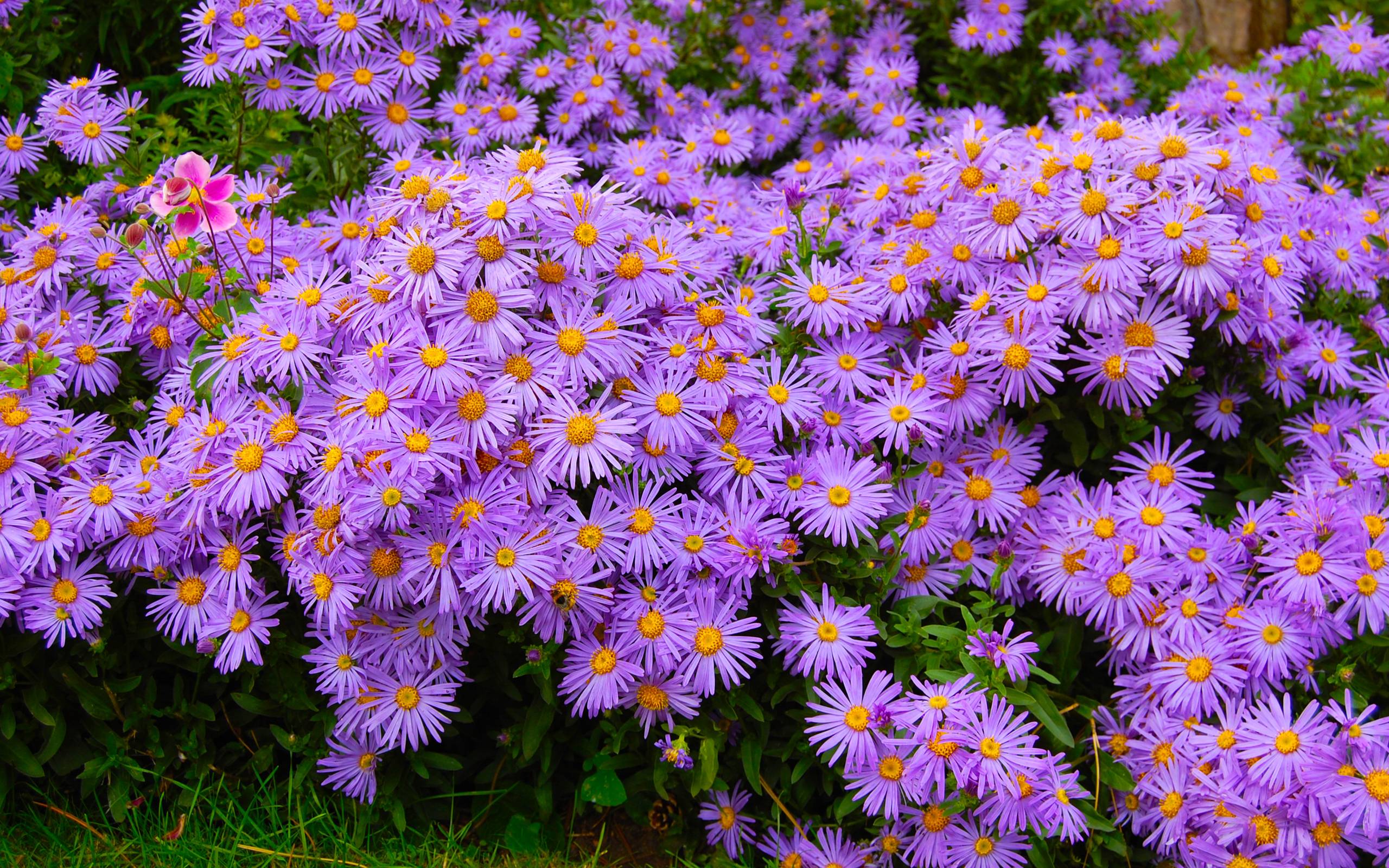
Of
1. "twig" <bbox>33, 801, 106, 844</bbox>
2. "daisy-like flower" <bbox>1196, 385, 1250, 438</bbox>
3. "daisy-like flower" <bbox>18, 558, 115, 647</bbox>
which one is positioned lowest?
"twig" <bbox>33, 801, 106, 844</bbox>

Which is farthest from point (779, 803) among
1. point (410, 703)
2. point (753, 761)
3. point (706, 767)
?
point (410, 703)

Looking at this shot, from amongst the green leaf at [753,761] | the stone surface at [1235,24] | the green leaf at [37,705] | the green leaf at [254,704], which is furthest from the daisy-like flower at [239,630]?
the stone surface at [1235,24]

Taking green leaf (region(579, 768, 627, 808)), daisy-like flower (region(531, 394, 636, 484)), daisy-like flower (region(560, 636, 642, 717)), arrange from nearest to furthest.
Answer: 1. daisy-like flower (region(531, 394, 636, 484))
2. daisy-like flower (region(560, 636, 642, 717))
3. green leaf (region(579, 768, 627, 808))

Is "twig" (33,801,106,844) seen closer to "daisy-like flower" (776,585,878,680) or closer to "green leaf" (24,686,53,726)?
"green leaf" (24,686,53,726)

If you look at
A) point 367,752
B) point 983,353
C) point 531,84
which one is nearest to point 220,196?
point 367,752

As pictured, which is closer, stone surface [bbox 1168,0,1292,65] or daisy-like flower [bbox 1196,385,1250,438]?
daisy-like flower [bbox 1196,385,1250,438]

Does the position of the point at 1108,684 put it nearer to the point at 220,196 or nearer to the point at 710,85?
the point at 220,196

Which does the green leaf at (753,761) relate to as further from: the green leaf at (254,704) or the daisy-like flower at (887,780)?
the green leaf at (254,704)

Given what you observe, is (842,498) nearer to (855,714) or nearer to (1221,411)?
(855,714)

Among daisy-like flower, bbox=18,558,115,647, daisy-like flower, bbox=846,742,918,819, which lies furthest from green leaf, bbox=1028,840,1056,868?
daisy-like flower, bbox=18,558,115,647
